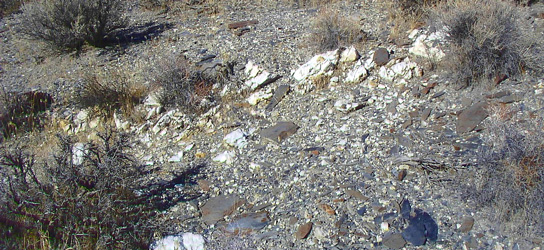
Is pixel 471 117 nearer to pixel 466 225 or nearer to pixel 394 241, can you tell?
pixel 466 225

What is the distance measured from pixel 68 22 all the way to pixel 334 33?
15.3 feet

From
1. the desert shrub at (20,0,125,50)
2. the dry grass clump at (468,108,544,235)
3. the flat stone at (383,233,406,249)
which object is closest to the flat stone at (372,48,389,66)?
the dry grass clump at (468,108,544,235)

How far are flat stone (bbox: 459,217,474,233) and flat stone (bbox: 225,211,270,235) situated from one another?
1.63m

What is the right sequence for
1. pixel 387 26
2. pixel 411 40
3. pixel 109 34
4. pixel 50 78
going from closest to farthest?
pixel 411 40
pixel 387 26
pixel 50 78
pixel 109 34

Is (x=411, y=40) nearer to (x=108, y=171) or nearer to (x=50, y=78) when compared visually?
(x=108, y=171)

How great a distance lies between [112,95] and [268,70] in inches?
89.7

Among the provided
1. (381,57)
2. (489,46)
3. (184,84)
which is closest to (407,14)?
(381,57)

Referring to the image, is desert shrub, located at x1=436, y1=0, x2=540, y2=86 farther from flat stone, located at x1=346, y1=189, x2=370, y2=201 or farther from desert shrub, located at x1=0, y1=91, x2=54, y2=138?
desert shrub, located at x1=0, y1=91, x2=54, y2=138

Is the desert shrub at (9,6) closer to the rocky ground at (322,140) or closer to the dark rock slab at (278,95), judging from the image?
the rocky ground at (322,140)

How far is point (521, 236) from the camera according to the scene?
3.55m

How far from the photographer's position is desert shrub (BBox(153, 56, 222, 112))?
625 centimetres

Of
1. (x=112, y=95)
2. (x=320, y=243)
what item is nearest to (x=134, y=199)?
(x=320, y=243)

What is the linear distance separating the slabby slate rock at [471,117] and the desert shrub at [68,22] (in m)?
6.19

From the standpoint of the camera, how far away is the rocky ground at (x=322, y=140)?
3939 mm
